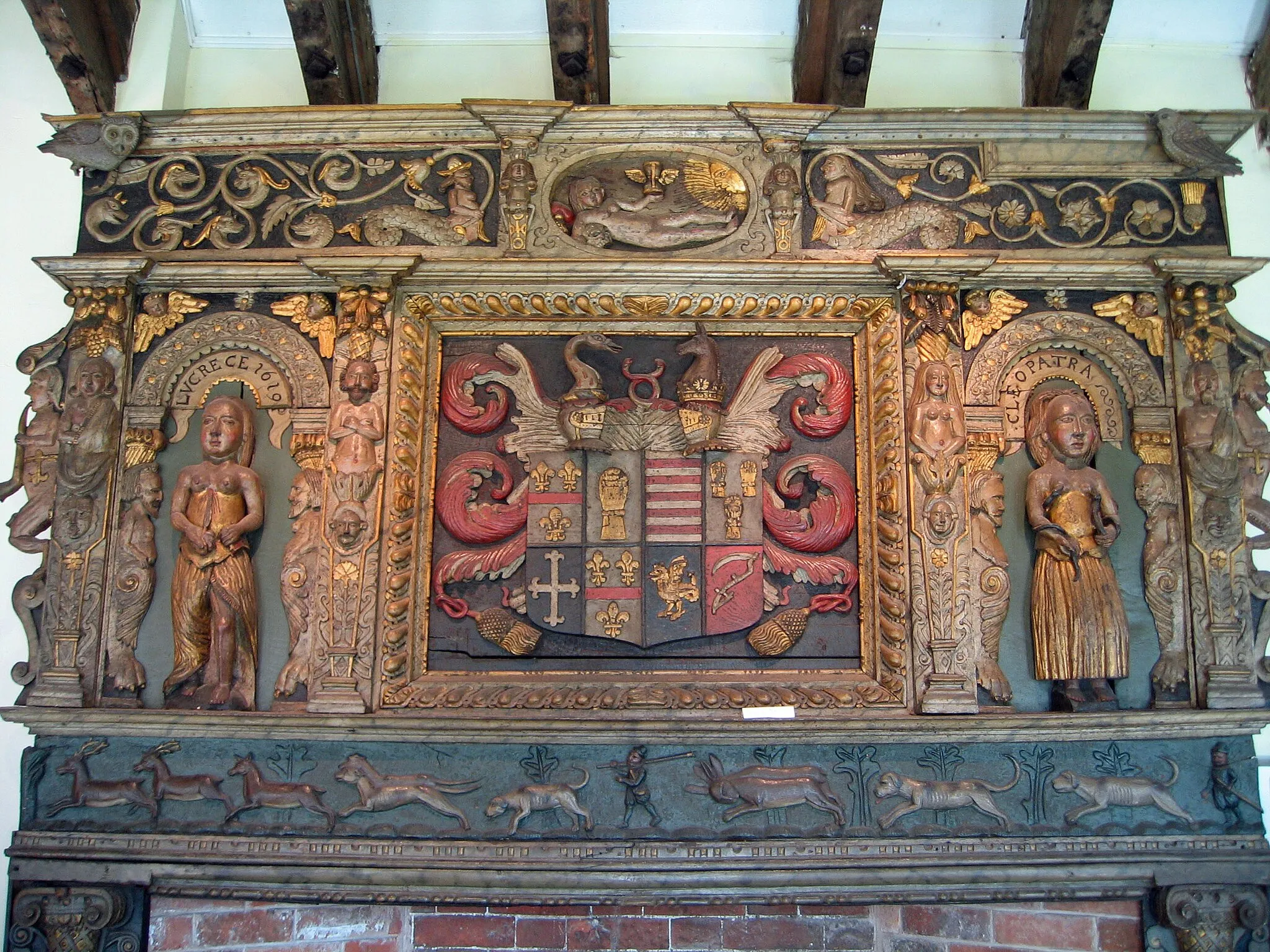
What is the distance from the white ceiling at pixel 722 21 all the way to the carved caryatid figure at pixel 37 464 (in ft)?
5.05

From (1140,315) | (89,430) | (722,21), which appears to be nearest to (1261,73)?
(1140,315)

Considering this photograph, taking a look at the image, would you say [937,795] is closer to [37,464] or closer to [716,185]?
[716,185]

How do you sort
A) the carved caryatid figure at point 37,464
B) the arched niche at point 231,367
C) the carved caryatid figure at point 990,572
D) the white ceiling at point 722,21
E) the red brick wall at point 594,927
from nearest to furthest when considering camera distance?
the red brick wall at point 594,927, the carved caryatid figure at point 990,572, the carved caryatid figure at point 37,464, the arched niche at point 231,367, the white ceiling at point 722,21

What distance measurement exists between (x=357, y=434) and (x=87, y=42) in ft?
5.90

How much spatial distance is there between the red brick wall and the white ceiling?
10.7ft

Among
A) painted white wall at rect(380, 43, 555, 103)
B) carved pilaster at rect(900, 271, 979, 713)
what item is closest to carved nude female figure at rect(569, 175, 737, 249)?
painted white wall at rect(380, 43, 555, 103)

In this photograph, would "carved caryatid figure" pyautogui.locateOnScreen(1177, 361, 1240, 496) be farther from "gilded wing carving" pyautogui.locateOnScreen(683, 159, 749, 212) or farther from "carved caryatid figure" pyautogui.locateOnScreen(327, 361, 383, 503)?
"carved caryatid figure" pyautogui.locateOnScreen(327, 361, 383, 503)

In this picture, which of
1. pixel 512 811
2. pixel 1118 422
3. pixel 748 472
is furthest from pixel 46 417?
pixel 1118 422

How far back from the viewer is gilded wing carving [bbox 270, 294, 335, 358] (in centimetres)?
373

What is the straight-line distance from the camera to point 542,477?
3.64 m

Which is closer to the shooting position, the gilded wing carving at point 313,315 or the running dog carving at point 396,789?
the running dog carving at point 396,789

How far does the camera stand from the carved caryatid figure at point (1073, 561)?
3441 millimetres

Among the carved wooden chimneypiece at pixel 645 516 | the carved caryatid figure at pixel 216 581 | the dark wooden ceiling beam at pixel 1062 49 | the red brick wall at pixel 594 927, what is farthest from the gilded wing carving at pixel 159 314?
the dark wooden ceiling beam at pixel 1062 49

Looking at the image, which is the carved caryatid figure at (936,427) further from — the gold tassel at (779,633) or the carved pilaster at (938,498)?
the gold tassel at (779,633)
